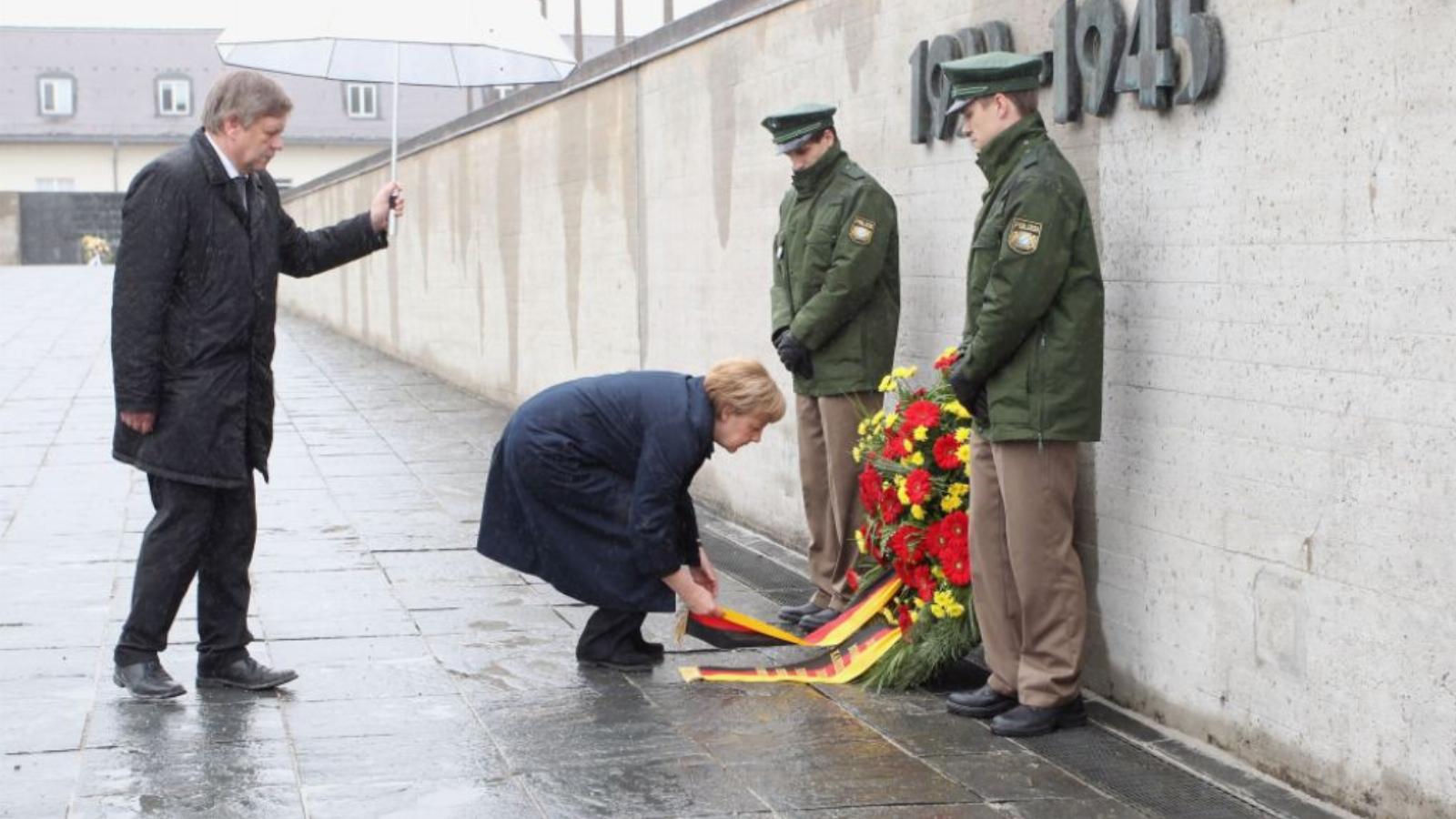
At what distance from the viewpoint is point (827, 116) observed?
7.14 m

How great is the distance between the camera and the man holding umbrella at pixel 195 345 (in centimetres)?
587

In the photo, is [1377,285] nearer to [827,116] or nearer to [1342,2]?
[1342,2]

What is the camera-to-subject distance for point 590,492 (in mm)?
6281

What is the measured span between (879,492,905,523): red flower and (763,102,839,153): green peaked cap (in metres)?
1.49

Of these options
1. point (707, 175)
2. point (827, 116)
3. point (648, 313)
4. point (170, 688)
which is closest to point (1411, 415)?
point (827, 116)

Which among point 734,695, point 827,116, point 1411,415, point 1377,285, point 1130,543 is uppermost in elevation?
point 827,116

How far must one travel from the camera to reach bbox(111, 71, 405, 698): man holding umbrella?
5867 millimetres

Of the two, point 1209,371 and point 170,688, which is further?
point 170,688

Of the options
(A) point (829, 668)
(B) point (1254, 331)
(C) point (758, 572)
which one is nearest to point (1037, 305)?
(B) point (1254, 331)

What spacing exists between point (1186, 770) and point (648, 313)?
679cm

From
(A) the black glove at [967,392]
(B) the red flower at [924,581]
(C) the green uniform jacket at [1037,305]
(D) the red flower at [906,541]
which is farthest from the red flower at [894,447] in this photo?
(C) the green uniform jacket at [1037,305]

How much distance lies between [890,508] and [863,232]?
113 centimetres

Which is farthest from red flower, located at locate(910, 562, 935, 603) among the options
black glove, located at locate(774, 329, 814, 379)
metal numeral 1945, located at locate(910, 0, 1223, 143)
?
metal numeral 1945, located at locate(910, 0, 1223, 143)

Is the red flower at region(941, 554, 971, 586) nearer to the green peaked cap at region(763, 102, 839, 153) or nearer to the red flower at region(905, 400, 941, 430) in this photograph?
the red flower at region(905, 400, 941, 430)
